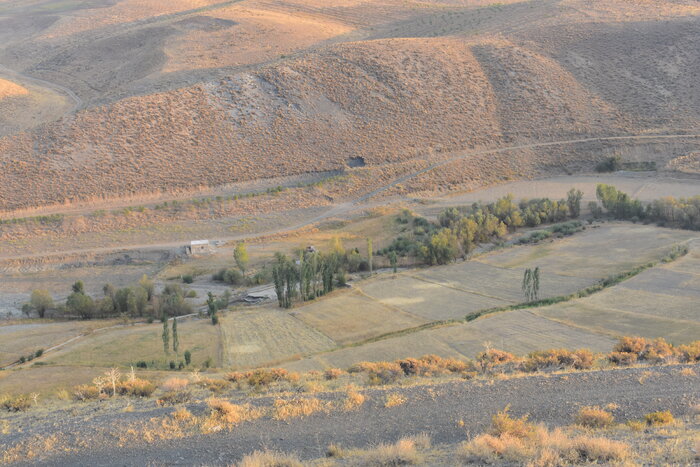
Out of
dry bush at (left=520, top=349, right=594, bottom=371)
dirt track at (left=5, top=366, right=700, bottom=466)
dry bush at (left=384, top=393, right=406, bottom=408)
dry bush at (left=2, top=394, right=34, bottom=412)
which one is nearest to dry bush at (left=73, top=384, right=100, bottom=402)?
dry bush at (left=2, top=394, right=34, bottom=412)

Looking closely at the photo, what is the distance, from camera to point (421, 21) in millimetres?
127000

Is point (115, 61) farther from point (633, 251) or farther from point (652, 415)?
point (652, 415)

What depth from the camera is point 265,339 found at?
36000 mm

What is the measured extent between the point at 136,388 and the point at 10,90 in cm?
9629

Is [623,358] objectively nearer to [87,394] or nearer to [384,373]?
[384,373]

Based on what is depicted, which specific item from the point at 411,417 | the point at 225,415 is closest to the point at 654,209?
the point at 411,417

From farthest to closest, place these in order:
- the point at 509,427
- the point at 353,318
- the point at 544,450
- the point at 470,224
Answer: the point at 470,224, the point at 353,318, the point at 509,427, the point at 544,450

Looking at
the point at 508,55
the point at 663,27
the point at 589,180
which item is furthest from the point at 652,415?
the point at 663,27

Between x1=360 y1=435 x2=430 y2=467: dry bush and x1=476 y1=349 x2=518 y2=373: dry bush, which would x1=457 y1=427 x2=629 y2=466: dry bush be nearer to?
x1=360 y1=435 x2=430 y2=467: dry bush

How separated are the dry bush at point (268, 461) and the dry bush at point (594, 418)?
6422mm

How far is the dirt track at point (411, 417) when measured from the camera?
45.6 ft

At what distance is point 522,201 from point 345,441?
55.7 meters

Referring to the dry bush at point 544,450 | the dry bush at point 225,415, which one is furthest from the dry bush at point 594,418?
the dry bush at point 225,415

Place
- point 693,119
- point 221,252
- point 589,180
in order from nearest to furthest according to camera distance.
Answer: point 221,252 < point 589,180 < point 693,119
